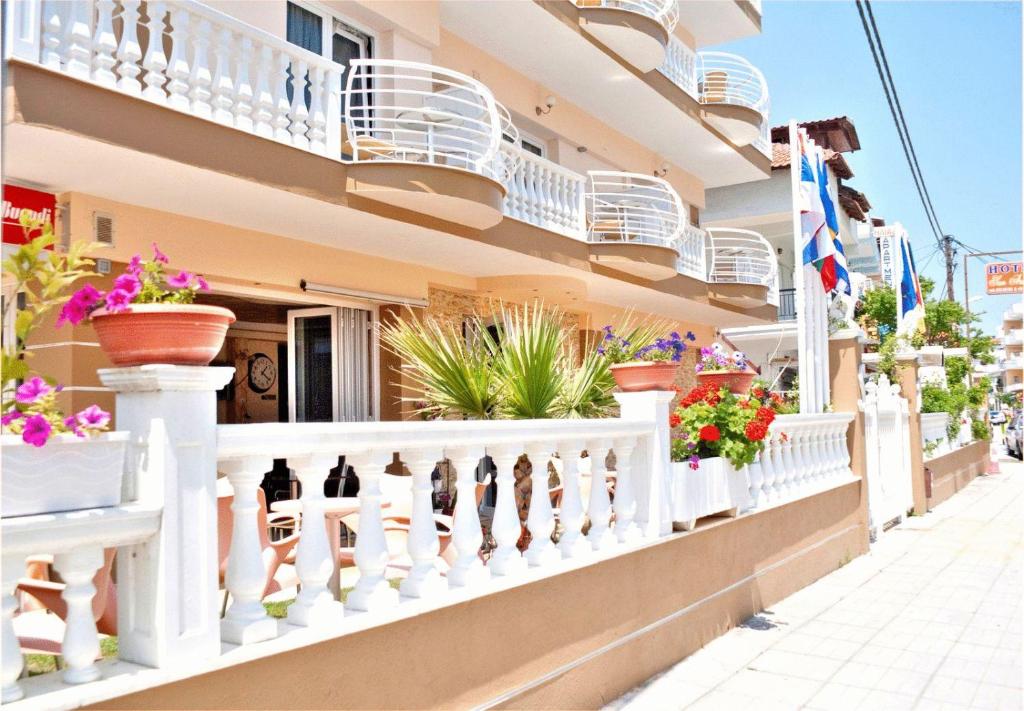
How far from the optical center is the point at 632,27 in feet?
41.1

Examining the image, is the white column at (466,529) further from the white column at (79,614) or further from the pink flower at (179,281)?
the white column at (79,614)

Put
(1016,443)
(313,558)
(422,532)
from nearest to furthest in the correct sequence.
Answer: (313,558) < (422,532) < (1016,443)

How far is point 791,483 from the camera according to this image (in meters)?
7.42

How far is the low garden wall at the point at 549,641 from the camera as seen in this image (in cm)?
289

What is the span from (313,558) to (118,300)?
1157 mm

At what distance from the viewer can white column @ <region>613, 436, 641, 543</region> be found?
193 inches

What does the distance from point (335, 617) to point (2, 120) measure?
458cm

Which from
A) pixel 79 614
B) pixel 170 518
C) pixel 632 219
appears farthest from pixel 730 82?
pixel 79 614

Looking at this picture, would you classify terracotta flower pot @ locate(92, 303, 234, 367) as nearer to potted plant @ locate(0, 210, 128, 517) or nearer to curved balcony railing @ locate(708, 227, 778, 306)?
potted plant @ locate(0, 210, 128, 517)

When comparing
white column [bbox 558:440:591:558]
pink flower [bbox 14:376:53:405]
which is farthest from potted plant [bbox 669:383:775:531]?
pink flower [bbox 14:376:53:405]

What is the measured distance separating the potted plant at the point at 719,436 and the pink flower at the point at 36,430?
13.9ft

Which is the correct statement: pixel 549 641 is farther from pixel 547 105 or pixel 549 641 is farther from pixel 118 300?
pixel 547 105

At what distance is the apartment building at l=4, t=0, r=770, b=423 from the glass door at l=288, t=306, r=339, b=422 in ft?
0.09

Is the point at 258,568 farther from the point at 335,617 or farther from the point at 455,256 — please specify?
the point at 455,256
